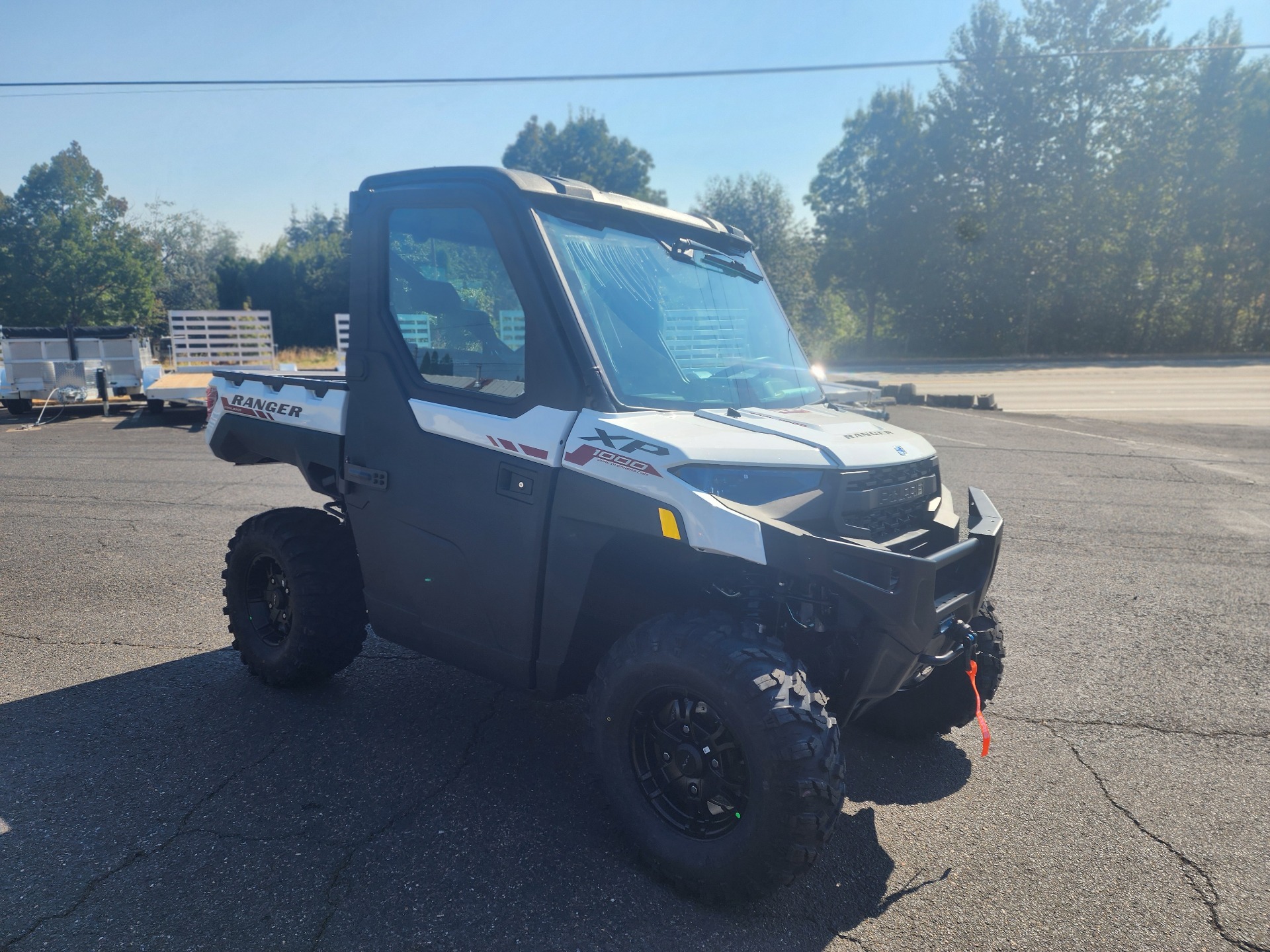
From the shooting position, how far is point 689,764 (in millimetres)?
2635

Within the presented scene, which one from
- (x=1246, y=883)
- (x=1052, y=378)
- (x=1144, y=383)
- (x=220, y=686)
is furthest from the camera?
(x=1052, y=378)

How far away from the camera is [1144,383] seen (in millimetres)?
25328

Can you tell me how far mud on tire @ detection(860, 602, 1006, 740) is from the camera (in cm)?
349

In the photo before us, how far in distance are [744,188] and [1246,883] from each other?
2215 inches

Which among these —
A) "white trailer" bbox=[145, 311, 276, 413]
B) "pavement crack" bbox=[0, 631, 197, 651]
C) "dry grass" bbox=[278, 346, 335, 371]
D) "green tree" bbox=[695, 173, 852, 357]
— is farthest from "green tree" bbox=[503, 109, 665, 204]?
"pavement crack" bbox=[0, 631, 197, 651]

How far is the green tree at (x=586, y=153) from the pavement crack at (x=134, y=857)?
58908 mm

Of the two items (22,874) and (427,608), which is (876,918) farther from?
(22,874)

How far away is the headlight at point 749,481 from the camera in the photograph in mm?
2596

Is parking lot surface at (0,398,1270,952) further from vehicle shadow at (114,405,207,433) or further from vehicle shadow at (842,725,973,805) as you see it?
vehicle shadow at (114,405,207,433)

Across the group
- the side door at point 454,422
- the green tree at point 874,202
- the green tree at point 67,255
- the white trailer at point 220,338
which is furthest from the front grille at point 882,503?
the green tree at point 67,255

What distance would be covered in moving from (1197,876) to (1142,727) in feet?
4.15

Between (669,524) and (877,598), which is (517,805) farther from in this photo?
(877,598)

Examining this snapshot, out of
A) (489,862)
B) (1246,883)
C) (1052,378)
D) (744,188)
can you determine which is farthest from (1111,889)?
(744,188)

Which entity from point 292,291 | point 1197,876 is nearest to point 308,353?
point 292,291
